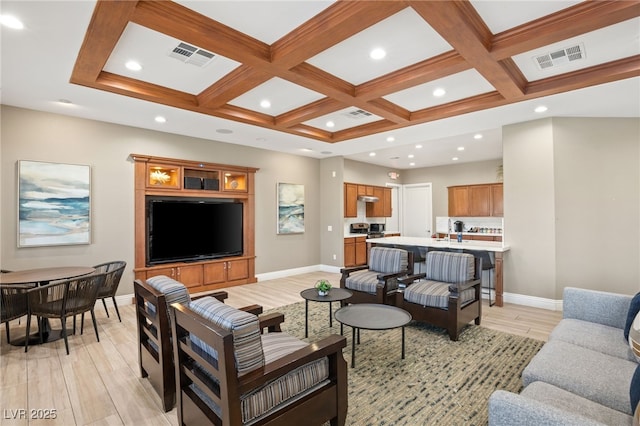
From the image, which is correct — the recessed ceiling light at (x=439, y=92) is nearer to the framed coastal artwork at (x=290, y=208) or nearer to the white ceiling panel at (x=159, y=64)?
the white ceiling panel at (x=159, y=64)

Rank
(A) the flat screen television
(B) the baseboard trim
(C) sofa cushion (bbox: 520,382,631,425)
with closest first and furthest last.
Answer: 1. (C) sofa cushion (bbox: 520,382,631,425)
2. (B) the baseboard trim
3. (A) the flat screen television

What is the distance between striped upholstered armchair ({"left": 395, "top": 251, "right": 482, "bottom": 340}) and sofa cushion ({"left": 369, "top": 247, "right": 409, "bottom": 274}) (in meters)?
0.32

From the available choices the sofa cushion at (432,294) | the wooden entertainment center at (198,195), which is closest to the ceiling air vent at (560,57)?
the sofa cushion at (432,294)

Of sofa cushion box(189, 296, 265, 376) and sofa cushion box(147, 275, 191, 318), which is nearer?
sofa cushion box(189, 296, 265, 376)

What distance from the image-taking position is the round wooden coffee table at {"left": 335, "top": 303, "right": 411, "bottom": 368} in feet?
9.05

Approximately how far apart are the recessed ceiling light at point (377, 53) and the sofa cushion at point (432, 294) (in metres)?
2.66

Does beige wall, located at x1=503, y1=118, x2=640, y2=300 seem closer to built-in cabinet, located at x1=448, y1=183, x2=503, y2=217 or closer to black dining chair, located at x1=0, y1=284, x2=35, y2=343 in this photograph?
built-in cabinet, located at x1=448, y1=183, x2=503, y2=217

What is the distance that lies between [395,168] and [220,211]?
6.07 metres

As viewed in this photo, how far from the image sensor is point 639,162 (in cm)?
433

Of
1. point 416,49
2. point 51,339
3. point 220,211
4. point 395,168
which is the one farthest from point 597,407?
point 395,168

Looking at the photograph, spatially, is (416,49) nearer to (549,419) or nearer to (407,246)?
(549,419)

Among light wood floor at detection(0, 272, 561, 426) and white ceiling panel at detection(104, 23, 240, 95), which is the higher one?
white ceiling panel at detection(104, 23, 240, 95)

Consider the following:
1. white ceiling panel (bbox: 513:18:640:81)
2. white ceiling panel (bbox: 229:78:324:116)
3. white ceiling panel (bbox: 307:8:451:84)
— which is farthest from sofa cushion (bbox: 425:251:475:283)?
white ceiling panel (bbox: 229:78:324:116)

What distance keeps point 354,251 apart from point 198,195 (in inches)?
164
